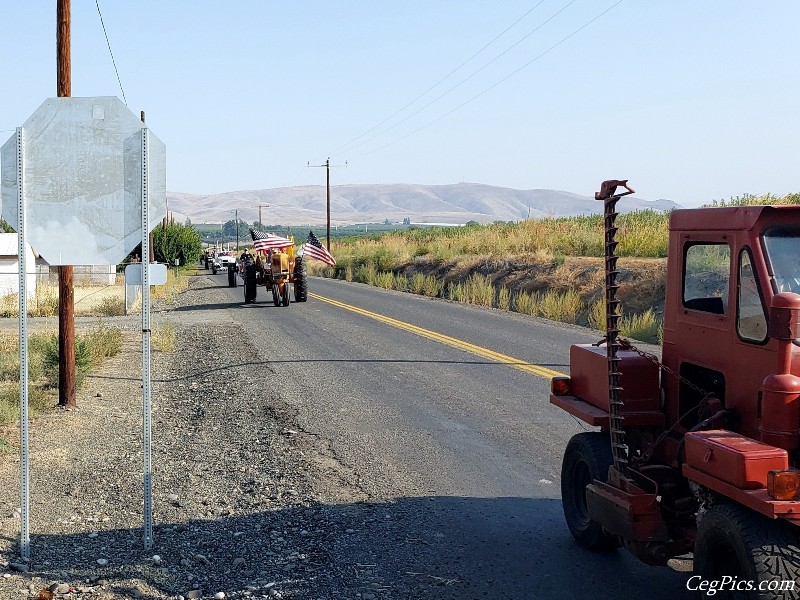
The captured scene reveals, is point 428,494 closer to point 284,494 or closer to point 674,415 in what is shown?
point 284,494

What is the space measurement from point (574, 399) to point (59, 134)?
4.11m

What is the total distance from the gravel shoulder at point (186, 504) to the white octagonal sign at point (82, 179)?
2.08 metres

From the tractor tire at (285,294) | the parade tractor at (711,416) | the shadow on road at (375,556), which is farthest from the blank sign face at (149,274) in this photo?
the tractor tire at (285,294)

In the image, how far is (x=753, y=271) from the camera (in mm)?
4875

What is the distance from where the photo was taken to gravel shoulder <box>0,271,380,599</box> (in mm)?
6090

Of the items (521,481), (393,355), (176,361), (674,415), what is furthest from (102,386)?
(674,415)

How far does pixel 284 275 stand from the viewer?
95.7 ft

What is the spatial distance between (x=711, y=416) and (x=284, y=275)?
2459 cm

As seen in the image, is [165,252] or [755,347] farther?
[165,252]

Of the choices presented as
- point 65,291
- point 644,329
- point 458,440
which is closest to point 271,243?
point 644,329

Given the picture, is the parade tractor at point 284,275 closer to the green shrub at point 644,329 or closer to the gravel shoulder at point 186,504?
the green shrub at point 644,329

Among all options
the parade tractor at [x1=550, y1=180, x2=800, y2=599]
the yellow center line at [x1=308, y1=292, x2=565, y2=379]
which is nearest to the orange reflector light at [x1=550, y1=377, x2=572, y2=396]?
the parade tractor at [x1=550, y1=180, x2=800, y2=599]

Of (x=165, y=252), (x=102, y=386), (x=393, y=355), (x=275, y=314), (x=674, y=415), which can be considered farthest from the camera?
(x=165, y=252)

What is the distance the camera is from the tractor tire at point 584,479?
248 inches
